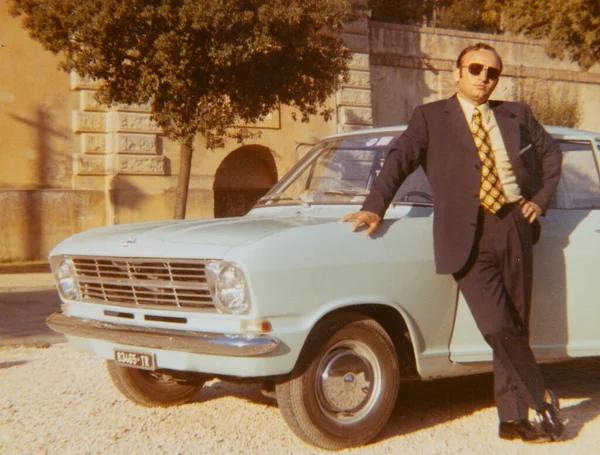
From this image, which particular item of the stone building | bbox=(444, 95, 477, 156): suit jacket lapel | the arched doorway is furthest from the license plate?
the arched doorway

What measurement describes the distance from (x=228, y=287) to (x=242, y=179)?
58.5 ft

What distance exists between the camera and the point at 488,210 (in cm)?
447

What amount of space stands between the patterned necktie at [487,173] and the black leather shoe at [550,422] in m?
1.05

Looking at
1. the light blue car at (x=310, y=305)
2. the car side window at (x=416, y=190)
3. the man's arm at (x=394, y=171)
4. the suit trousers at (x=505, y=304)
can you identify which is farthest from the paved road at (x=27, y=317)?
the suit trousers at (x=505, y=304)

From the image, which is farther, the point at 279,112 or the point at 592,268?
the point at 279,112

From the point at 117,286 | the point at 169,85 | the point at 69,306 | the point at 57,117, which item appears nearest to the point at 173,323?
the point at 117,286

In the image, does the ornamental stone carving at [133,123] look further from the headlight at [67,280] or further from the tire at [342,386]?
the tire at [342,386]

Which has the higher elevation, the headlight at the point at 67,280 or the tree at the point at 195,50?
the tree at the point at 195,50

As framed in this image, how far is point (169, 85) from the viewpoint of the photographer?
14766mm

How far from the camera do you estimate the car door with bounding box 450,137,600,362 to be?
186 inches

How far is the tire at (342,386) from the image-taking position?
13.9ft

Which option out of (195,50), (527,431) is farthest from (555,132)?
(195,50)

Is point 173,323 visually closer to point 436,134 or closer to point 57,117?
point 436,134

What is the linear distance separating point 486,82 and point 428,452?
1.94 m
